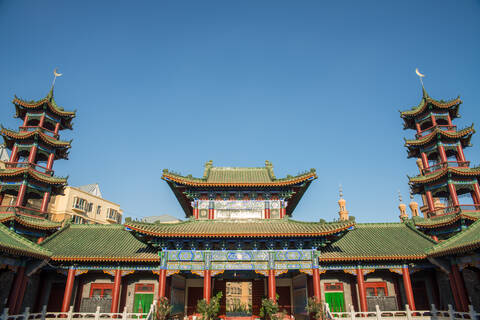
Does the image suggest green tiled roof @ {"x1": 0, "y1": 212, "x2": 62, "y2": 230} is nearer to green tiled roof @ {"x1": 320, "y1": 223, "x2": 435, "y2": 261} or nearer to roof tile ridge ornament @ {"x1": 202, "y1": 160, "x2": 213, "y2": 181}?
roof tile ridge ornament @ {"x1": 202, "y1": 160, "x2": 213, "y2": 181}

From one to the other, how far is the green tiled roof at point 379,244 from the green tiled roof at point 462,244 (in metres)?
1.35

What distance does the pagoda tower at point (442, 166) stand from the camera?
84.7 ft

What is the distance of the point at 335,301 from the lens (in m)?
20.3

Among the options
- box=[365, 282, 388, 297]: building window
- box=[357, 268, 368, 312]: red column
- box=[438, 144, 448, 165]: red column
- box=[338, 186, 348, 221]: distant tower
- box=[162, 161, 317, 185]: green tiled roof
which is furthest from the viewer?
box=[338, 186, 348, 221]: distant tower

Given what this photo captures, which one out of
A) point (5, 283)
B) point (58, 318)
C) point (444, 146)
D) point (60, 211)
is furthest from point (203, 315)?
point (60, 211)

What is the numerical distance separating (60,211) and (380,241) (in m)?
48.8

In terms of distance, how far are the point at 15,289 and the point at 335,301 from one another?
66.1 ft

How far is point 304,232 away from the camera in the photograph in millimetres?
18094

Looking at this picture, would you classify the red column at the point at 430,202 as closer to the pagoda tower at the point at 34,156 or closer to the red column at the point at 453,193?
the red column at the point at 453,193

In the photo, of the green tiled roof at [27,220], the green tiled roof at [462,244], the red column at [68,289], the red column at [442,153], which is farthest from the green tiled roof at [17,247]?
the red column at [442,153]

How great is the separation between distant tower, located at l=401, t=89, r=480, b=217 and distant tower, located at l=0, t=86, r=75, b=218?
1393 inches

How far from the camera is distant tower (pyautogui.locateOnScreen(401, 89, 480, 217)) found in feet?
88.9

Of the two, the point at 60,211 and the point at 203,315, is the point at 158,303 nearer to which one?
the point at 203,315

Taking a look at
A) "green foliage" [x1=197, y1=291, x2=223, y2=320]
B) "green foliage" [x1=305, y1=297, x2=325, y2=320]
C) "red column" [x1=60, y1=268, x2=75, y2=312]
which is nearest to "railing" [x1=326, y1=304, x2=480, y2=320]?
"green foliage" [x1=305, y1=297, x2=325, y2=320]
